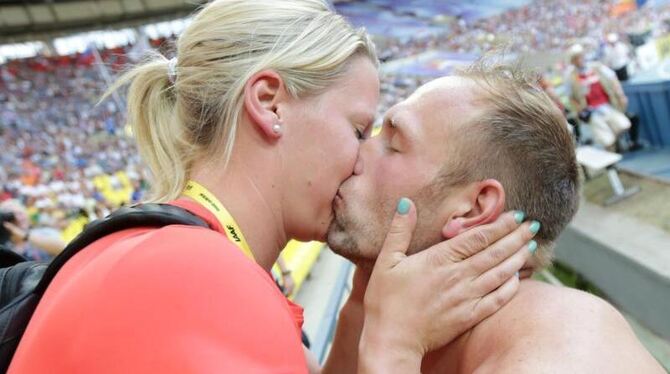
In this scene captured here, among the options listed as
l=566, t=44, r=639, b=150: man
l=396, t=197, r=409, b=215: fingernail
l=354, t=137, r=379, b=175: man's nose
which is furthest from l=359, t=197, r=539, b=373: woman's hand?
l=566, t=44, r=639, b=150: man

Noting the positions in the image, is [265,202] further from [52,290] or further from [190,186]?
[52,290]

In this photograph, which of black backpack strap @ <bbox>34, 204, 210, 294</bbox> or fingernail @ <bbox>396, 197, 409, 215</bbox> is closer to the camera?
black backpack strap @ <bbox>34, 204, 210, 294</bbox>

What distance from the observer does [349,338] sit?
2.08 m

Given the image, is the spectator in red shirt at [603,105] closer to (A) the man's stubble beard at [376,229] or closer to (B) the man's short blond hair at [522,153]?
(B) the man's short blond hair at [522,153]

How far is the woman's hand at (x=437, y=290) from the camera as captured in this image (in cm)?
138

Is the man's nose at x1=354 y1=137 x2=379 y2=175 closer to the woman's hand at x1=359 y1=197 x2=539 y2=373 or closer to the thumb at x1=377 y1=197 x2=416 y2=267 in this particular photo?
the thumb at x1=377 y1=197 x2=416 y2=267

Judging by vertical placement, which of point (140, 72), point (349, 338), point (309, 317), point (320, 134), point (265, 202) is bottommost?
point (309, 317)

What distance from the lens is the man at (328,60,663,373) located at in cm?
159

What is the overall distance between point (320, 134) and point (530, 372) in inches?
34.6

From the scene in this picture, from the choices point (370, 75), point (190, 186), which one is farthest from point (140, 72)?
point (370, 75)

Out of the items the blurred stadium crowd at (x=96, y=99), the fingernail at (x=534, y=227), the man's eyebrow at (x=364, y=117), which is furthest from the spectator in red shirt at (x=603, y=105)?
the man's eyebrow at (x=364, y=117)

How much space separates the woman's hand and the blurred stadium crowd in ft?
31.2

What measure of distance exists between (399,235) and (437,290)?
22 centimetres

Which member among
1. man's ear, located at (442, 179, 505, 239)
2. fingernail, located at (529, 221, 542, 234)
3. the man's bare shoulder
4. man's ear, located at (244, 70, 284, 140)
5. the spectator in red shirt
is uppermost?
man's ear, located at (244, 70, 284, 140)
